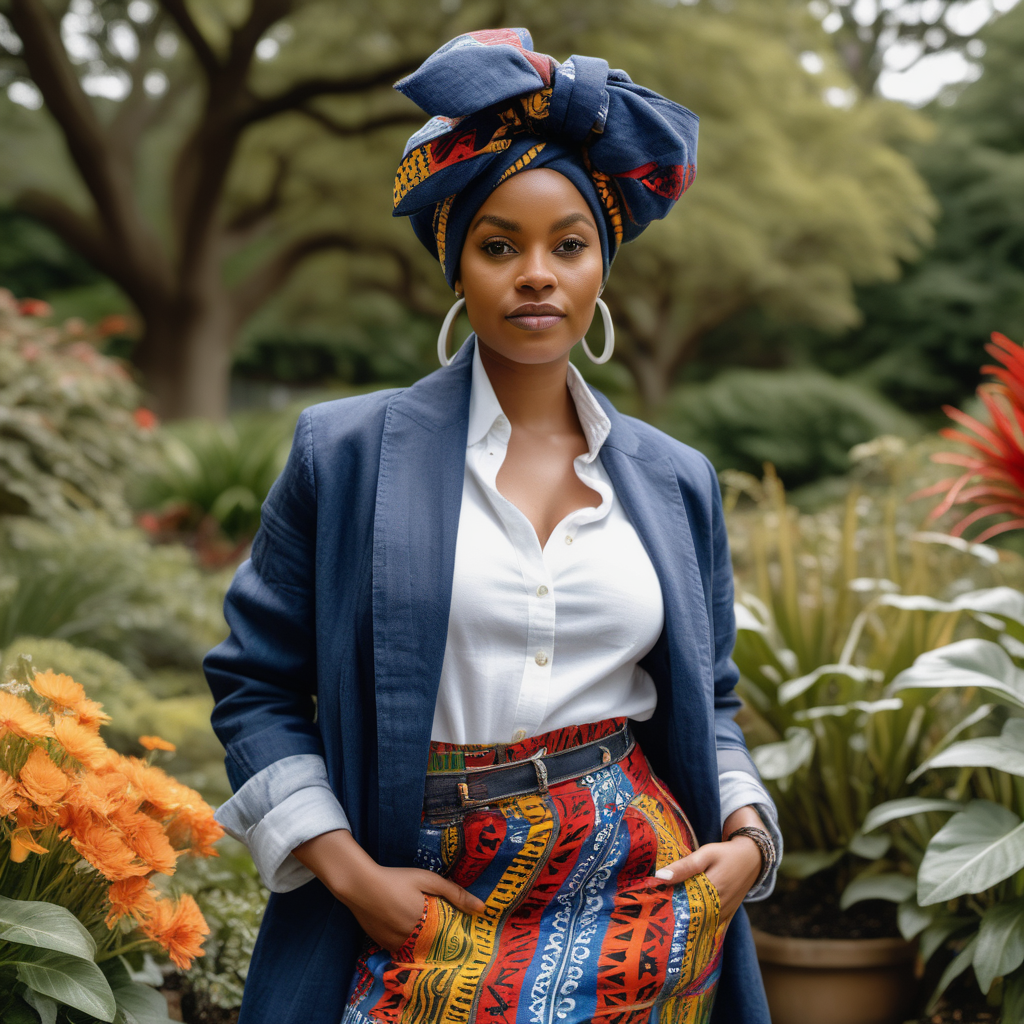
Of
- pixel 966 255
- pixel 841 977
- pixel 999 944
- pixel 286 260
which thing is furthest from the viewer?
pixel 966 255

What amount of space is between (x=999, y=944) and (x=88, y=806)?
1.70m

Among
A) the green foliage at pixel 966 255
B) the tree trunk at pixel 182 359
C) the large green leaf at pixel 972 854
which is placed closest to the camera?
the large green leaf at pixel 972 854

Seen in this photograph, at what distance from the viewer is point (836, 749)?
2615 millimetres

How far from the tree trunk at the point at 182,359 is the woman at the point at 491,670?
11163 millimetres

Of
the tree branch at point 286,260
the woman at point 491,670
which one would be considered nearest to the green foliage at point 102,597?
the woman at point 491,670

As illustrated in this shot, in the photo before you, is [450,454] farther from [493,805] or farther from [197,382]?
[197,382]

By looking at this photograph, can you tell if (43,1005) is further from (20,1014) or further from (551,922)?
(551,922)

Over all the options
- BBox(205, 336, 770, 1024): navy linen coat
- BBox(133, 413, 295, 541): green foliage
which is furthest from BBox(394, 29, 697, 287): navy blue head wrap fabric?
BBox(133, 413, 295, 541): green foliage

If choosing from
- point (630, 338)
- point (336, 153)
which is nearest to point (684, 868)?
point (336, 153)

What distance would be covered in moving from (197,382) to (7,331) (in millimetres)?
7400

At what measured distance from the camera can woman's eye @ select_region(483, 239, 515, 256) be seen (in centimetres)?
152

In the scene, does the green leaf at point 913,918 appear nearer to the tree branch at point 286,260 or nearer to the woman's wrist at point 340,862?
the woman's wrist at point 340,862

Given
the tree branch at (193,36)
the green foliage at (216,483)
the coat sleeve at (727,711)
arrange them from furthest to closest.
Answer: the tree branch at (193,36) < the green foliage at (216,483) < the coat sleeve at (727,711)

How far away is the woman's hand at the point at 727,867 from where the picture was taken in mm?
1492
